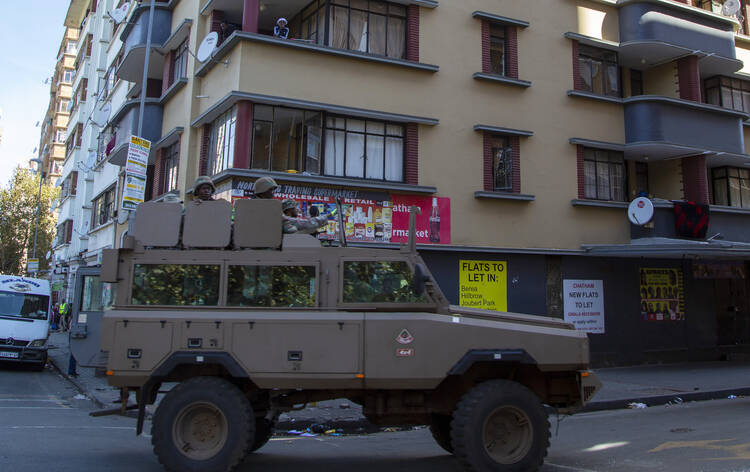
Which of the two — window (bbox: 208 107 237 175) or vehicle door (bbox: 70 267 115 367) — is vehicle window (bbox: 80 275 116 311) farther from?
window (bbox: 208 107 237 175)

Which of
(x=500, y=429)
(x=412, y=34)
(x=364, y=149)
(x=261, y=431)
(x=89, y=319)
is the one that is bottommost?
(x=261, y=431)

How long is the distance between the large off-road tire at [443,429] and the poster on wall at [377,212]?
23.5ft

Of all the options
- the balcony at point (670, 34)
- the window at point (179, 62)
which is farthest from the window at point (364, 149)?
the balcony at point (670, 34)

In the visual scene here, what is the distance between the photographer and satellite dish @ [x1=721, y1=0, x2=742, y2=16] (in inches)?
756

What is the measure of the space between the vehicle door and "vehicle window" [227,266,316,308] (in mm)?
1544

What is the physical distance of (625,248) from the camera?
1530 centimetres

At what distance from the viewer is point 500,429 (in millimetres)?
6164

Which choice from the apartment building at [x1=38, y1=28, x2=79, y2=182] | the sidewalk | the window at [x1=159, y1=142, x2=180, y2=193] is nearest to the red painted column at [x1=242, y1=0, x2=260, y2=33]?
the window at [x1=159, y1=142, x2=180, y2=193]

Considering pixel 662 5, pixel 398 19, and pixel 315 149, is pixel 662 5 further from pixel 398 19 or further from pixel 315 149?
pixel 315 149

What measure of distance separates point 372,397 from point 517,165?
11.0 metres

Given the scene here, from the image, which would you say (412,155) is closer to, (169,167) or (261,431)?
(169,167)

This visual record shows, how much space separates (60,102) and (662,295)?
56377 millimetres

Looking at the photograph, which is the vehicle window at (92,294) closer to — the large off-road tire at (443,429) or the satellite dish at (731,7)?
the large off-road tire at (443,429)

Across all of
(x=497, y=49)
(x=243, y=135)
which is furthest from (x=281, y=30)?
(x=497, y=49)
